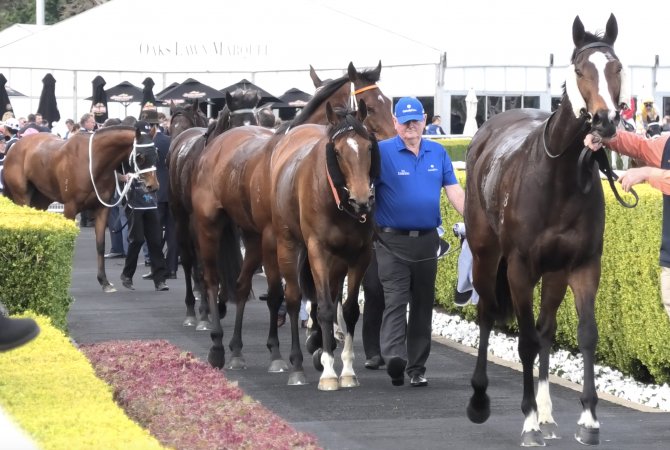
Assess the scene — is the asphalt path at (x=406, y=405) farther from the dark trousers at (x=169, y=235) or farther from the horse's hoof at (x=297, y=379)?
the dark trousers at (x=169, y=235)

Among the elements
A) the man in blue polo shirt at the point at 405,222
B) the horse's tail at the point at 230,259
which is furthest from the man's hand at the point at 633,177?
the horse's tail at the point at 230,259

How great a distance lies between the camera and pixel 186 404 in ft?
23.8

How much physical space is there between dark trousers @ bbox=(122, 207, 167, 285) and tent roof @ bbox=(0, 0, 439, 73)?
48.2 feet

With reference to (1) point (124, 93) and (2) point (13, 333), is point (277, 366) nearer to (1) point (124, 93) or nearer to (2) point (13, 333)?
(2) point (13, 333)

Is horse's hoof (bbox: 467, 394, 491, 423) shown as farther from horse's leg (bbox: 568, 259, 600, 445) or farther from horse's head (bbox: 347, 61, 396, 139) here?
horse's head (bbox: 347, 61, 396, 139)

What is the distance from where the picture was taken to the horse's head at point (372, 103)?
10258mm

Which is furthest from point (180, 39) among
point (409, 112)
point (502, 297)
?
point (502, 297)

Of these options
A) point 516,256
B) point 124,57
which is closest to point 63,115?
point 124,57

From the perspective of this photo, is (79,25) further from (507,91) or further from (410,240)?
(410,240)

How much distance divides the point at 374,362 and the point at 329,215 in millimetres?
1638

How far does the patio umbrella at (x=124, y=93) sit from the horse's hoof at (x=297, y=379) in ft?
73.2

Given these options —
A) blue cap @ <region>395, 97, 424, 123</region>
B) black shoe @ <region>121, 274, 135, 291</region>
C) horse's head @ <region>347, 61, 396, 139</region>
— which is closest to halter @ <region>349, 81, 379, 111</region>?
horse's head @ <region>347, 61, 396, 139</region>

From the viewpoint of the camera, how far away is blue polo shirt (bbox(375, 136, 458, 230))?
9391mm

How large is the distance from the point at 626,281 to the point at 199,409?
3.64 meters
